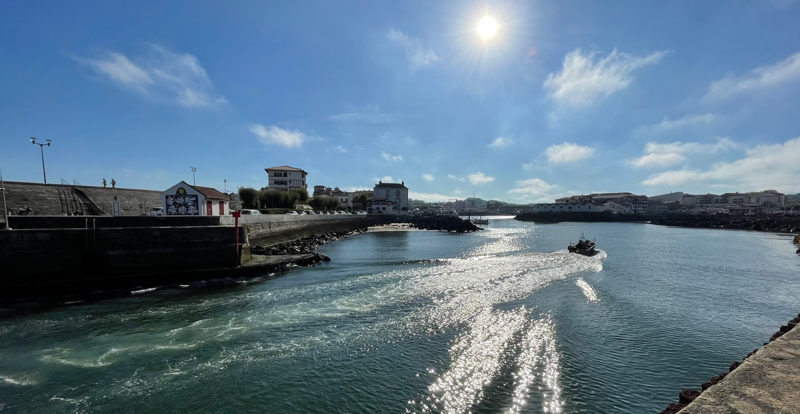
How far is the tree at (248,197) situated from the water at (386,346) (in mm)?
46094

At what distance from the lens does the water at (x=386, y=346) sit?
8992 millimetres

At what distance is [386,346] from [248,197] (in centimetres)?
5886

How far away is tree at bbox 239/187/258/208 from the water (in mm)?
46094

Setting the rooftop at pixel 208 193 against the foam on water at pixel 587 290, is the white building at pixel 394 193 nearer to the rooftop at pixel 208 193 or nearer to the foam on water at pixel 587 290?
the rooftop at pixel 208 193

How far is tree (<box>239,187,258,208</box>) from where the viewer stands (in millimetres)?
62312

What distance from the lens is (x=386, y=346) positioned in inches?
483

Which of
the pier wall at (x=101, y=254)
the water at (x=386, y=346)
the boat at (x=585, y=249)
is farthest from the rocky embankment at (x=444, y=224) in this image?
the pier wall at (x=101, y=254)

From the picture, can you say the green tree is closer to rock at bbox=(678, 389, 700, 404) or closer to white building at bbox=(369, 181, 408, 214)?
white building at bbox=(369, 181, 408, 214)

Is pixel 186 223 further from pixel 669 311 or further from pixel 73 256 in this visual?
pixel 669 311

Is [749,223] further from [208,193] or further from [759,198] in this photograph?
[208,193]

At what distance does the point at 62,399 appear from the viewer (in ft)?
28.3

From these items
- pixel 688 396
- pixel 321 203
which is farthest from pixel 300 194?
pixel 688 396

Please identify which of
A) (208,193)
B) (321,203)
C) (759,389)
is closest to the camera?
(759,389)

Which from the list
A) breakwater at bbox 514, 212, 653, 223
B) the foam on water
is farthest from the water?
breakwater at bbox 514, 212, 653, 223
